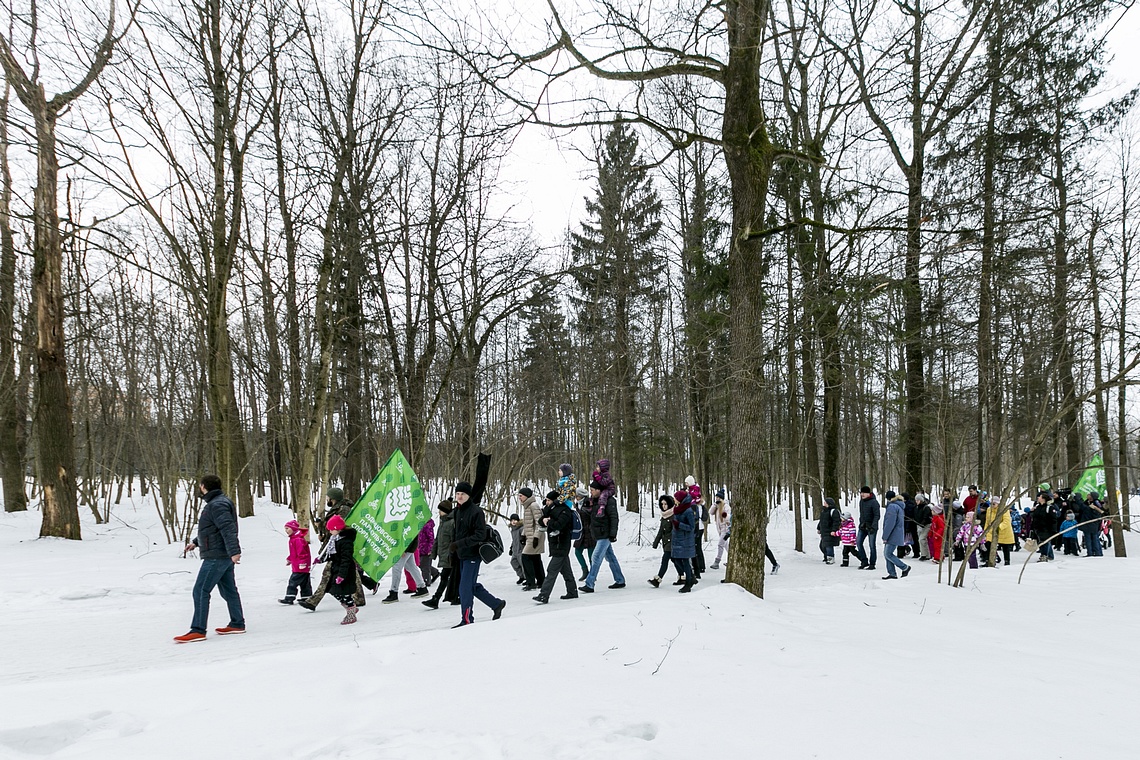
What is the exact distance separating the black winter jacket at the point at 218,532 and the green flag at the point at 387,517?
1966 mm

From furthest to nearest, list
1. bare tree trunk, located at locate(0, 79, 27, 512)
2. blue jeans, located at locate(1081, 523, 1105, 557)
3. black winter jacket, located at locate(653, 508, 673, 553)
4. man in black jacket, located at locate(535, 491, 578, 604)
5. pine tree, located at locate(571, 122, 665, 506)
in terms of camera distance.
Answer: pine tree, located at locate(571, 122, 665, 506) → bare tree trunk, located at locate(0, 79, 27, 512) → blue jeans, located at locate(1081, 523, 1105, 557) → black winter jacket, located at locate(653, 508, 673, 553) → man in black jacket, located at locate(535, 491, 578, 604)

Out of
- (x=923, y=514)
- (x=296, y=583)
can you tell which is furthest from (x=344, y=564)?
(x=923, y=514)

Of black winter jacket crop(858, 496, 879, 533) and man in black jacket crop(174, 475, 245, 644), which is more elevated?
man in black jacket crop(174, 475, 245, 644)

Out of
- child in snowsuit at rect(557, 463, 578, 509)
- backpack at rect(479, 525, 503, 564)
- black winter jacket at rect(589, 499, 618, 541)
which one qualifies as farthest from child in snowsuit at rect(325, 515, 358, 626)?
child in snowsuit at rect(557, 463, 578, 509)

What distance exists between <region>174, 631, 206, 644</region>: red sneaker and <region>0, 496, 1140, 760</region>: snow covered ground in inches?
10.1

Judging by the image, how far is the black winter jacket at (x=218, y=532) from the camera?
7.47m

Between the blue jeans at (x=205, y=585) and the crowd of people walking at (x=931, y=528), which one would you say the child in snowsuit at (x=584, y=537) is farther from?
the crowd of people walking at (x=931, y=528)

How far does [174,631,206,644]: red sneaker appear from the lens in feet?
24.6

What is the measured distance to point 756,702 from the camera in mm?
4406

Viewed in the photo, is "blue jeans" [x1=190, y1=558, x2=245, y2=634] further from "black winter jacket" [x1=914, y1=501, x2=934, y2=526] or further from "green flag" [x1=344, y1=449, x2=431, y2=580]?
"black winter jacket" [x1=914, y1=501, x2=934, y2=526]

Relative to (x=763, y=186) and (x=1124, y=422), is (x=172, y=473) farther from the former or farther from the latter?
(x=1124, y=422)

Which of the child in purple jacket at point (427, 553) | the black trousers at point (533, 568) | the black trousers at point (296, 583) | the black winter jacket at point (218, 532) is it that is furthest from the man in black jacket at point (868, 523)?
the black winter jacket at point (218, 532)

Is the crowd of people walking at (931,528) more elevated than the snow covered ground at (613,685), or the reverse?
the snow covered ground at (613,685)

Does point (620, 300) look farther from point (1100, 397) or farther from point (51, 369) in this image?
point (51, 369)
